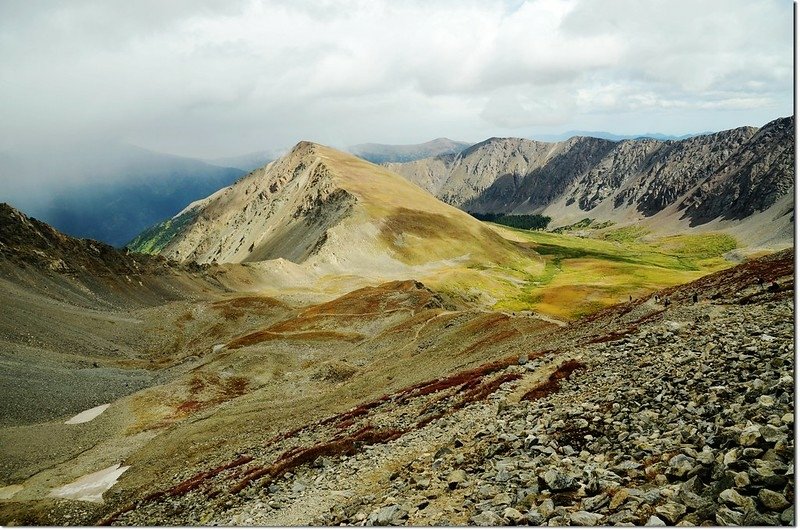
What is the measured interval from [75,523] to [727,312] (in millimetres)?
46593

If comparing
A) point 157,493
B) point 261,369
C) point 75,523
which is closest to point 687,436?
point 157,493

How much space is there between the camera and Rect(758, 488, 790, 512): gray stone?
30.7ft

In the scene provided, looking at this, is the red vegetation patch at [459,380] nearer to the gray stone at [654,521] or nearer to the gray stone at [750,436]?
the gray stone at [750,436]

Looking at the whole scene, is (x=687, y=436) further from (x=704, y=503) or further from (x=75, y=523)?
(x=75, y=523)

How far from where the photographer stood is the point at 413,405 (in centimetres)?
3566

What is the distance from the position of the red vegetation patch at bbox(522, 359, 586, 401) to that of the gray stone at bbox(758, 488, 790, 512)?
15615 millimetres

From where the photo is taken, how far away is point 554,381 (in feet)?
89.8

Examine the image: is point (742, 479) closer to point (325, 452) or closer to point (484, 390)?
point (484, 390)

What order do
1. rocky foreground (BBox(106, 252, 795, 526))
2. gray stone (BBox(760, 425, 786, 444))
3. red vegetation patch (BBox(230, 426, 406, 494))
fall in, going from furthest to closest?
red vegetation patch (BBox(230, 426, 406, 494)) → rocky foreground (BBox(106, 252, 795, 526)) → gray stone (BBox(760, 425, 786, 444))

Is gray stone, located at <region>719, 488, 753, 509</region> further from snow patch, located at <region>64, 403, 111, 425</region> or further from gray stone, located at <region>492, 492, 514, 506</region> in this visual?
snow patch, located at <region>64, 403, 111, 425</region>

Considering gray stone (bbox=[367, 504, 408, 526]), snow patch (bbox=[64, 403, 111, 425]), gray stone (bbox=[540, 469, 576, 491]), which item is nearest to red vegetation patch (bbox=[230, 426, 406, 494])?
gray stone (bbox=[367, 504, 408, 526])

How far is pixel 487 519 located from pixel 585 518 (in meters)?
2.63

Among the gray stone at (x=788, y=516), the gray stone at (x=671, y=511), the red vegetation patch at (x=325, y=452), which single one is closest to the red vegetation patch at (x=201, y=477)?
the red vegetation patch at (x=325, y=452)

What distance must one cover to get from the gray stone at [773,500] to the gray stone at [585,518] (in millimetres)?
3213
